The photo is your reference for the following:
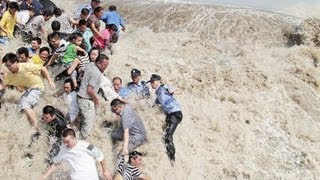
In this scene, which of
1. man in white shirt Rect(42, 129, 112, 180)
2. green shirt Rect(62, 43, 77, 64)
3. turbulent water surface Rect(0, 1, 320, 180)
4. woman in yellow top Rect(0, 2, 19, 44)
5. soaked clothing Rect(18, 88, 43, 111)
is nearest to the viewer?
man in white shirt Rect(42, 129, 112, 180)

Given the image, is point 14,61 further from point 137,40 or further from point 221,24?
point 221,24

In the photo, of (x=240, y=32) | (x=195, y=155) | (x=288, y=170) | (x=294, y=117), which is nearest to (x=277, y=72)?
(x=294, y=117)

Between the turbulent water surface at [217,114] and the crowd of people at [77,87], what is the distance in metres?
0.38

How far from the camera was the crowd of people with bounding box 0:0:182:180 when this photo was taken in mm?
8234

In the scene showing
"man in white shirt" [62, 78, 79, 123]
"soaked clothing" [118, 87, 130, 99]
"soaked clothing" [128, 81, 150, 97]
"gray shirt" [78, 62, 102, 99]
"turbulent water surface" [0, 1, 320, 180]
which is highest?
"gray shirt" [78, 62, 102, 99]

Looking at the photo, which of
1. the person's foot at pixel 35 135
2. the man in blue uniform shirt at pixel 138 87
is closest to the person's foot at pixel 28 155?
the person's foot at pixel 35 135

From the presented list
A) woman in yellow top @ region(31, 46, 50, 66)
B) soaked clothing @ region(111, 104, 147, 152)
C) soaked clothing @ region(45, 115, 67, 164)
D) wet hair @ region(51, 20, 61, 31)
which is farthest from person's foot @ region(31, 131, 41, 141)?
wet hair @ region(51, 20, 61, 31)

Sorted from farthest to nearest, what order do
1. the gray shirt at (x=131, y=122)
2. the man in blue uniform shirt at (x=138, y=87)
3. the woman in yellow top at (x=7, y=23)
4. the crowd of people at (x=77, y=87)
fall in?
1. the woman in yellow top at (x=7, y=23)
2. the man in blue uniform shirt at (x=138, y=87)
3. the gray shirt at (x=131, y=122)
4. the crowd of people at (x=77, y=87)

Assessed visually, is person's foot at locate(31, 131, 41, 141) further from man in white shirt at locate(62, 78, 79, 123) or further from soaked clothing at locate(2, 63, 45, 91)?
soaked clothing at locate(2, 63, 45, 91)

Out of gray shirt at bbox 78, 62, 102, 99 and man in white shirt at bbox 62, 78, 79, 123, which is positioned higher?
gray shirt at bbox 78, 62, 102, 99

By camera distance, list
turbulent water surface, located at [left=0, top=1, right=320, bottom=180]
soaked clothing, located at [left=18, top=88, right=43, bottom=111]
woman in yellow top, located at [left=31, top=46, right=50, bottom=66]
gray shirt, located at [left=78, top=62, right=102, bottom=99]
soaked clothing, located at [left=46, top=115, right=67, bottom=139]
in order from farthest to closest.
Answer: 1. woman in yellow top, located at [left=31, top=46, right=50, bottom=66]
2. turbulent water surface, located at [left=0, top=1, right=320, bottom=180]
3. soaked clothing, located at [left=18, top=88, right=43, bottom=111]
4. gray shirt, located at [left=78, top=62, right=102, bottom=99]
5. soaked clothing, located at [left=46, top=115, right=67, bottom=139]

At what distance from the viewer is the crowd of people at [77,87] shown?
8234mm

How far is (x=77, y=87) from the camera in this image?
994 cm

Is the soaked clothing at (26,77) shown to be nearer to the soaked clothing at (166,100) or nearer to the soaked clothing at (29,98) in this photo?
the soaked clothing at (29,98)
